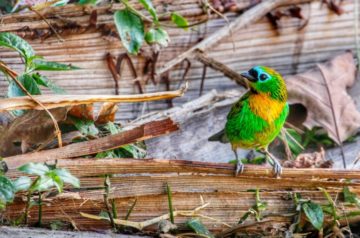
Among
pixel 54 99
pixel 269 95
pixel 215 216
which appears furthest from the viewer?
pixel 269 95

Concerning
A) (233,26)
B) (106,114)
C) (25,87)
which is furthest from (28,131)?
(233,26)

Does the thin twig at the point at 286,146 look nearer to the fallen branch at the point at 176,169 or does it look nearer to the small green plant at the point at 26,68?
the fallen branch at the point at 176,169

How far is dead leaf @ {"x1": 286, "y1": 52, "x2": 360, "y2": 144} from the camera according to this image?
381 centimetres

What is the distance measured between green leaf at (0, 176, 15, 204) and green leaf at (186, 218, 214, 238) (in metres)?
0.82

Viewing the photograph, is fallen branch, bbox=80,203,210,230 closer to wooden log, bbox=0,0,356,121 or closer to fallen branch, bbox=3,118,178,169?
fallen branch, bbox=3,118,178,169

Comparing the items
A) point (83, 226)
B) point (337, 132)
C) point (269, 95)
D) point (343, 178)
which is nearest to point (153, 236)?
point (83, 226)

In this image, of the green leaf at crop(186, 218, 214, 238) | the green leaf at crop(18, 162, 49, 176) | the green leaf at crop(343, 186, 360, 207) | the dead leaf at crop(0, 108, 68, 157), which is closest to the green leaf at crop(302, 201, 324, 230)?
the green leaf at crop(343, 186, 360, 207)

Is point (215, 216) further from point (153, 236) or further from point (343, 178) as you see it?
point (343, 178)

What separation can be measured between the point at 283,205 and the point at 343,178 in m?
0.30

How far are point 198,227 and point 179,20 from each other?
120cm

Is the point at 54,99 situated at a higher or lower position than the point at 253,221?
higher

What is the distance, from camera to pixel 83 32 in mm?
3635

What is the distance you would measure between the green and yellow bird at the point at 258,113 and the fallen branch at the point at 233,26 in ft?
1.36

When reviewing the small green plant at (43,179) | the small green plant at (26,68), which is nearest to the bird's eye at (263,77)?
the small green plant at (26,68)
